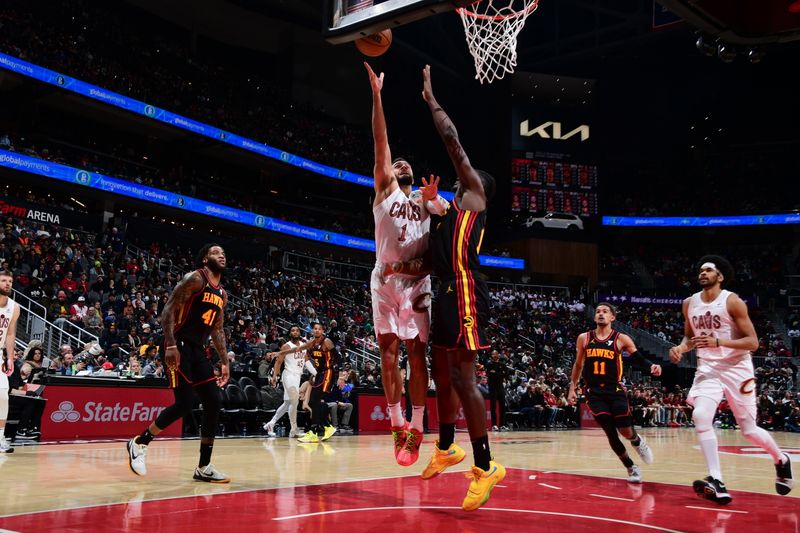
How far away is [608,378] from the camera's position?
7.74 metres

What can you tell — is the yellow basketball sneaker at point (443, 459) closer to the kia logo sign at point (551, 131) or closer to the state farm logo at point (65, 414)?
the state farm logo at point (65, 414)

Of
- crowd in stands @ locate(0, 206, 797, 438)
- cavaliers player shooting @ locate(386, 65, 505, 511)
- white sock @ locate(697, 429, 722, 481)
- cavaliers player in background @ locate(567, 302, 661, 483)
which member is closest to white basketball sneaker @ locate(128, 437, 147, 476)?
cavaliers player shooting @ locate(386, 65, 505, 511)

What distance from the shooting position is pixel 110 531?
3.97 meters

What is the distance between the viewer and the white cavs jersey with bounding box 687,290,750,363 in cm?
621

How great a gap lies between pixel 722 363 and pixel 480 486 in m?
2.80

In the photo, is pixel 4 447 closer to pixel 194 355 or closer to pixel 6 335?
pixel 6 335

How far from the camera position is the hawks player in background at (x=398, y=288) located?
18.3 ft

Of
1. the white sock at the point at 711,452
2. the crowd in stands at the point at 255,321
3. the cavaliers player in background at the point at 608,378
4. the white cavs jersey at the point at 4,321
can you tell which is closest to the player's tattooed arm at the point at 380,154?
the cavaliers player in background at the point at 608,378

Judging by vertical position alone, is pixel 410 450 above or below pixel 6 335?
below

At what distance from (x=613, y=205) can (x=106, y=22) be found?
28740 millimetres

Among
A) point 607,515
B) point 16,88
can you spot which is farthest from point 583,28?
point 607,515

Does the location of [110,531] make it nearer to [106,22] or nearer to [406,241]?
[406,241]

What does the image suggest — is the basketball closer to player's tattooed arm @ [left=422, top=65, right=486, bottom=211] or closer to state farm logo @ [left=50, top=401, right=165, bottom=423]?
player's tattooed arm @ [left=422, top=65, right=486, bottom=211]

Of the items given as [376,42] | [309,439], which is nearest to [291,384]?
[309,439]
